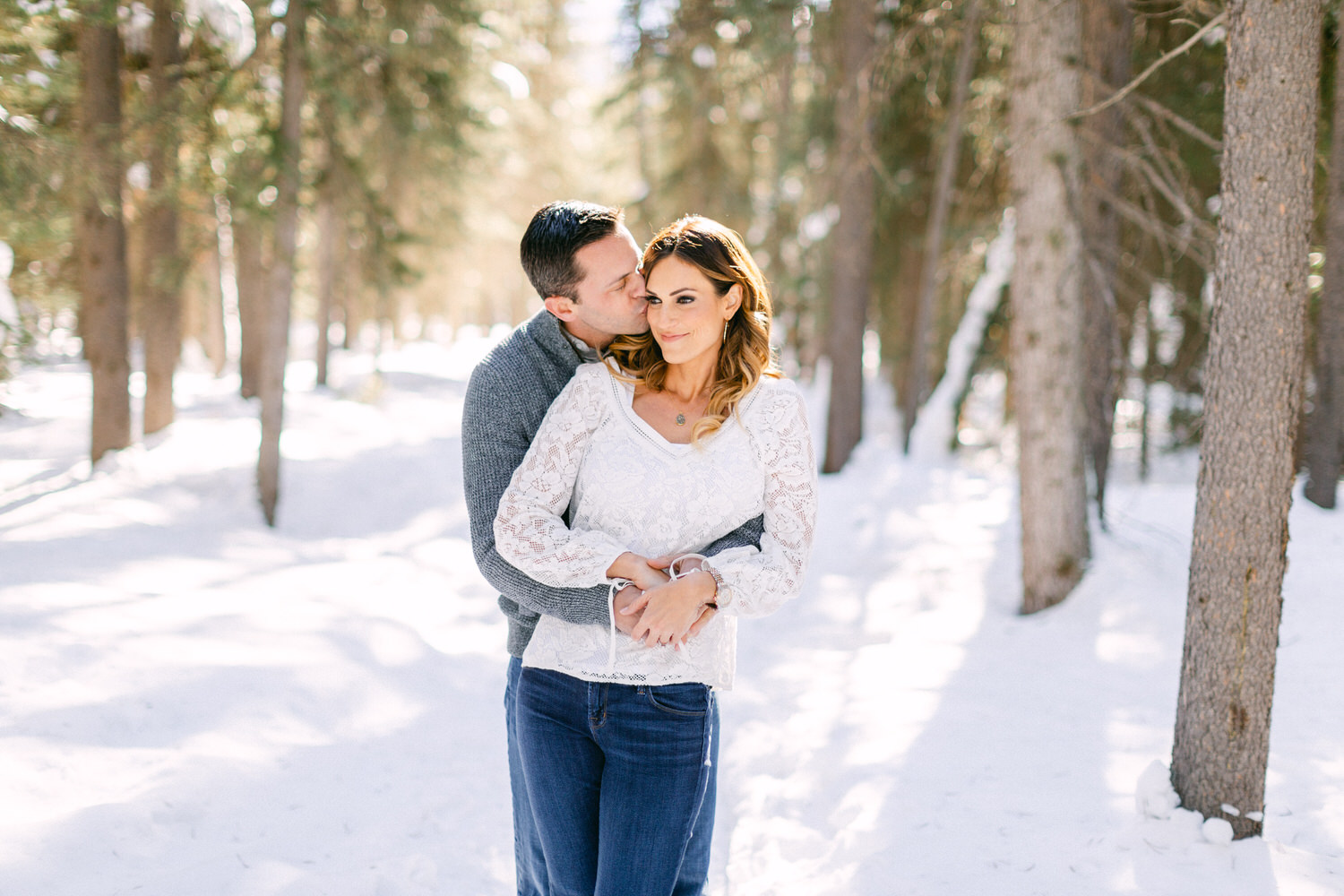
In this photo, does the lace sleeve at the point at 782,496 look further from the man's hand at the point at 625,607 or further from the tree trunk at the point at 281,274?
the tree trunk at the point at 281,274

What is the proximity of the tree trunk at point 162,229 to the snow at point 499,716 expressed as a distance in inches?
91.1

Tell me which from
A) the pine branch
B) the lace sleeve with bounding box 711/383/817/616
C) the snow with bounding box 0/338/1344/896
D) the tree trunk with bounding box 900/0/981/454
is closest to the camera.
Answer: the lace sleeve with bounding box 711/383/817/616

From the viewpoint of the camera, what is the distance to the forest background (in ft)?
19.7

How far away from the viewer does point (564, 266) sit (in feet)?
7.46

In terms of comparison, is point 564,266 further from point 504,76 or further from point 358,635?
point 504,76

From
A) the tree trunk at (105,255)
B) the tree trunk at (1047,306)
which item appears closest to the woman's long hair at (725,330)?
the tree trunk at (1047,306)

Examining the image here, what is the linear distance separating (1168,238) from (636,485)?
205 inches

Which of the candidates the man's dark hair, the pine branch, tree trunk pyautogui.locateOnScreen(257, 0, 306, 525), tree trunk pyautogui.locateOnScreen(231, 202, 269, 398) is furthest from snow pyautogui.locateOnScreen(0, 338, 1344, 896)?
tree trunk pyautogui.locateOnScreen(231, 202, 269, 398)

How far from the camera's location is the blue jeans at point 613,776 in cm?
208

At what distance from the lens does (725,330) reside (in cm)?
233

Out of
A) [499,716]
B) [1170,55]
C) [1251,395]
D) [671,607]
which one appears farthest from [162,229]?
[1251,395]

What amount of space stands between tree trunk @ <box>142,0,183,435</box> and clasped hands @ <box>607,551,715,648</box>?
29.8ft

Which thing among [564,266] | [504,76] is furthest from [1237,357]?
[504,76]

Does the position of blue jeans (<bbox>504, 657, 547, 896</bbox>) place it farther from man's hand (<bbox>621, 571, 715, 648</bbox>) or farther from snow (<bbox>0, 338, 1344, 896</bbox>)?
snow (<bbox>0, 338, 1344, 896</bbox>)
